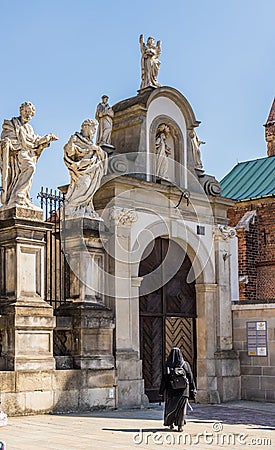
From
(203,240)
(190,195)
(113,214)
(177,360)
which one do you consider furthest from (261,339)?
(177,360)

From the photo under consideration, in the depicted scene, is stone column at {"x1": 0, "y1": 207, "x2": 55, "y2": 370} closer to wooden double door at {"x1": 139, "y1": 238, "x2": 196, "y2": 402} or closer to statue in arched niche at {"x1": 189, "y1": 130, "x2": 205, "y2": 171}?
wooden double door at {"x1": 139, "y1": 238, "x2": 196, "y2": 402}

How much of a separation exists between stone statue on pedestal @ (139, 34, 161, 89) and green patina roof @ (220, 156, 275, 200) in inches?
283

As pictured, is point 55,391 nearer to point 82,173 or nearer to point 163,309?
point 163,309

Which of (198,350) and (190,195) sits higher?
(190,195)

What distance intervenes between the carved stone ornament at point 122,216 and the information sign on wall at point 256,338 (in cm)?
441

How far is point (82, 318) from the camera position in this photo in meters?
14.9

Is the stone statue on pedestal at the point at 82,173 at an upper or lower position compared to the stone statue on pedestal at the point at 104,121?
lower

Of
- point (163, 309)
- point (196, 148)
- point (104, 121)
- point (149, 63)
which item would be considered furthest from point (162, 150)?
point (163, 309)

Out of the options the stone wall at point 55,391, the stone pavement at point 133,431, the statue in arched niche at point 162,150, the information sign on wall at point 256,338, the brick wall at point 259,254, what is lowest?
the stone pavement at point 133,431

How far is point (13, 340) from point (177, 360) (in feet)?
10.5

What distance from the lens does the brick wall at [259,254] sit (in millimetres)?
23328

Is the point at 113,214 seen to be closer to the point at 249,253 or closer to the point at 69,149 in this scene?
the point at 69,149

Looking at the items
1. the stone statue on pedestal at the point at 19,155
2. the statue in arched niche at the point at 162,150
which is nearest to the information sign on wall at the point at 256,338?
the statue in arched niche at the point at 162,150

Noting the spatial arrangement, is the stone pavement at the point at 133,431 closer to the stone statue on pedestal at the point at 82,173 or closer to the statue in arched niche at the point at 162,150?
the stone statue on pedestal at the point at 82,173
